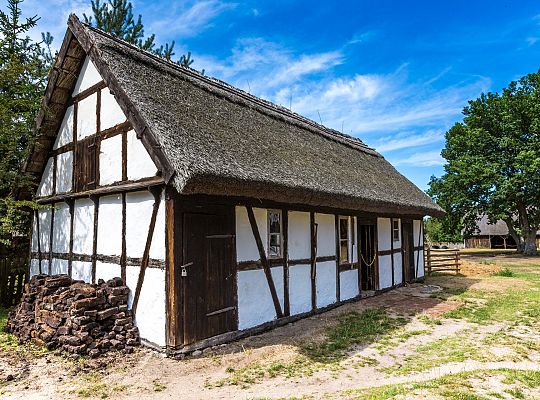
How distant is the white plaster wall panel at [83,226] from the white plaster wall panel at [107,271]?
564mm

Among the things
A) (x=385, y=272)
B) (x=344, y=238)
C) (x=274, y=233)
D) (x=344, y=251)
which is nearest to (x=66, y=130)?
(x=274, y=233)

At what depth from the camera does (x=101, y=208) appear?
8.22 m

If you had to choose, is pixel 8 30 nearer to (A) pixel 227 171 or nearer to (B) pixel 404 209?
(A) pixel 227 171

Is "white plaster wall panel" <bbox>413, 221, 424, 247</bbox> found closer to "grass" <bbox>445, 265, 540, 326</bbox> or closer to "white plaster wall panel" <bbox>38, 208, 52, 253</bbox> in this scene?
"grass" <bbox>445, 265, 540, 326</bbox>

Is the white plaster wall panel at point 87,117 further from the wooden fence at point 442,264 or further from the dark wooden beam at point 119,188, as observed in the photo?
the wooden fence at point 442,264

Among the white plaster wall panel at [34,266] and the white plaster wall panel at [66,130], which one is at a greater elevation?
the white plaster wall panel at [66,130]

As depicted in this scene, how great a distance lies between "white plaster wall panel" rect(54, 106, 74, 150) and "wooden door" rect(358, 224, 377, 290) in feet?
29.0

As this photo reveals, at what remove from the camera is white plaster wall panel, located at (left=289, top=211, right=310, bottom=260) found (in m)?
8.97

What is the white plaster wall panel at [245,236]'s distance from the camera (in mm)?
7695

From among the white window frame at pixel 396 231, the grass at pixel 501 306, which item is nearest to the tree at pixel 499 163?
the grass at pixel 501 306

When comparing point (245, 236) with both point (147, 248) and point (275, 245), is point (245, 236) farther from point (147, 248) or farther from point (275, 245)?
point (147, 248)

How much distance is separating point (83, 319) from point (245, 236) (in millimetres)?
3242

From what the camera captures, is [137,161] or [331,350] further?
[137,161]

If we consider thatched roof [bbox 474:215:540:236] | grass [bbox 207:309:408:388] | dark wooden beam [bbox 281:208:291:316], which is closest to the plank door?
grass [bbox 207:309:408:388]
